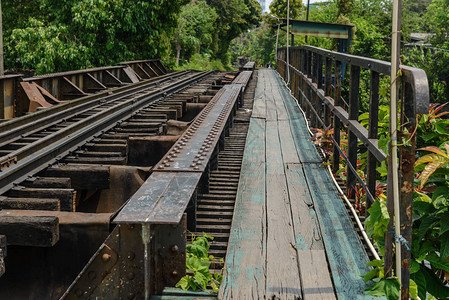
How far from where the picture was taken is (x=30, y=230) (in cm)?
339

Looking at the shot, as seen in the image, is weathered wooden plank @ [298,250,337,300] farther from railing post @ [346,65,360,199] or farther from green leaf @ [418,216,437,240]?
railing post @ [346,65,360,199]

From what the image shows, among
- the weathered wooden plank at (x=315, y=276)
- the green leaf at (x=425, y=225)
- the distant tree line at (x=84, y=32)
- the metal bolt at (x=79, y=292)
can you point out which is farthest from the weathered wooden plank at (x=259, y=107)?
the distant tree line at (x=84, y=32)

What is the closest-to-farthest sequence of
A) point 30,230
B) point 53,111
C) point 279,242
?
point 30,230 < point 279,242 < point 53,111

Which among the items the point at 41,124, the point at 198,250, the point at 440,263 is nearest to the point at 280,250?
the point at 198,250

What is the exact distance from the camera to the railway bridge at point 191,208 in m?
2.87

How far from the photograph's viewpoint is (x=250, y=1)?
216ft

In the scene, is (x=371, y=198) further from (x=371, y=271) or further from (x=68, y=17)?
(x=68, y=17)

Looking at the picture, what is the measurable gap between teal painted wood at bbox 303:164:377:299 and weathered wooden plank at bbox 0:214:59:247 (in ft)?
5.55

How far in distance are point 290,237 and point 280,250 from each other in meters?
0.24

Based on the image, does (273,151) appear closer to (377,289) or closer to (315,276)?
(315,276)

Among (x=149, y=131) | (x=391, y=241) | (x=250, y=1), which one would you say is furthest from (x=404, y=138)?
(x=250, y=1)

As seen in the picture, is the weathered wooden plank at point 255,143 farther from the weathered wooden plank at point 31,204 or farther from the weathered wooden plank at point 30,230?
the weathered wooden plank at point 30,230

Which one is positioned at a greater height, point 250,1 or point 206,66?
point 250,1

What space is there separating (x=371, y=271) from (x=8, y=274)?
2386mm
